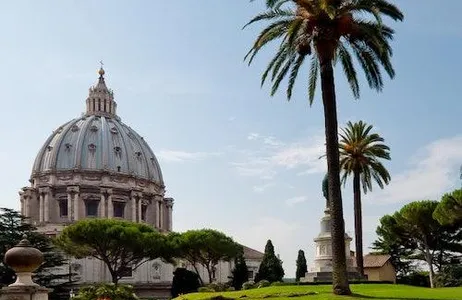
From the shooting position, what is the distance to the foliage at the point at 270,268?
2739 inches

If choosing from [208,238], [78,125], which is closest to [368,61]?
[208,238]

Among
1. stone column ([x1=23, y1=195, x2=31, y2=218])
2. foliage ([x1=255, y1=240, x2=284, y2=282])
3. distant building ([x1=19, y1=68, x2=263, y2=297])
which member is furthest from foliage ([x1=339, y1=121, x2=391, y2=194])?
stone column ([x1=23, y1=195, x2=31, y2=218])

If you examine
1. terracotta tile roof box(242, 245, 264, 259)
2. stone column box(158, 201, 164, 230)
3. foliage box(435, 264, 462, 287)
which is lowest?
foliage box(435, 264, 462, 287)

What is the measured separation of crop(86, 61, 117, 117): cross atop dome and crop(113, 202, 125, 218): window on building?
24.1 metres

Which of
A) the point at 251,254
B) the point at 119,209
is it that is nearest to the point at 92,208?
the point at 119,209

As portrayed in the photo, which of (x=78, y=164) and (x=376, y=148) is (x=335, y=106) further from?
(x=78, y=164)

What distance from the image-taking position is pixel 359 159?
172 ft

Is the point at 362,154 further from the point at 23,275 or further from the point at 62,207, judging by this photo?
the point at 62,207

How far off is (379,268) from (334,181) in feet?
159

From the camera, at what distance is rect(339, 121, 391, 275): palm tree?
5153 centimetres

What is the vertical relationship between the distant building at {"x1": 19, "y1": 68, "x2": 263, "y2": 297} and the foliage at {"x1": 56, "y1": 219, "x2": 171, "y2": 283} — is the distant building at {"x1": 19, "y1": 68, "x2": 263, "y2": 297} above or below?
above

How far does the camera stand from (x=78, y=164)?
118m

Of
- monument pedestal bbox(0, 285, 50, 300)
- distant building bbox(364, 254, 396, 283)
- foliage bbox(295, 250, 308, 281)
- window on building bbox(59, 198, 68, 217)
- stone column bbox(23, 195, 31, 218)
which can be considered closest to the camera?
monument pedestal bbox(0, 285, 50, 300)

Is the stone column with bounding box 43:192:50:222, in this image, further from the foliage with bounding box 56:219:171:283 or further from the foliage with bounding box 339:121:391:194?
the foliage with bounding box 339:121:391:194
